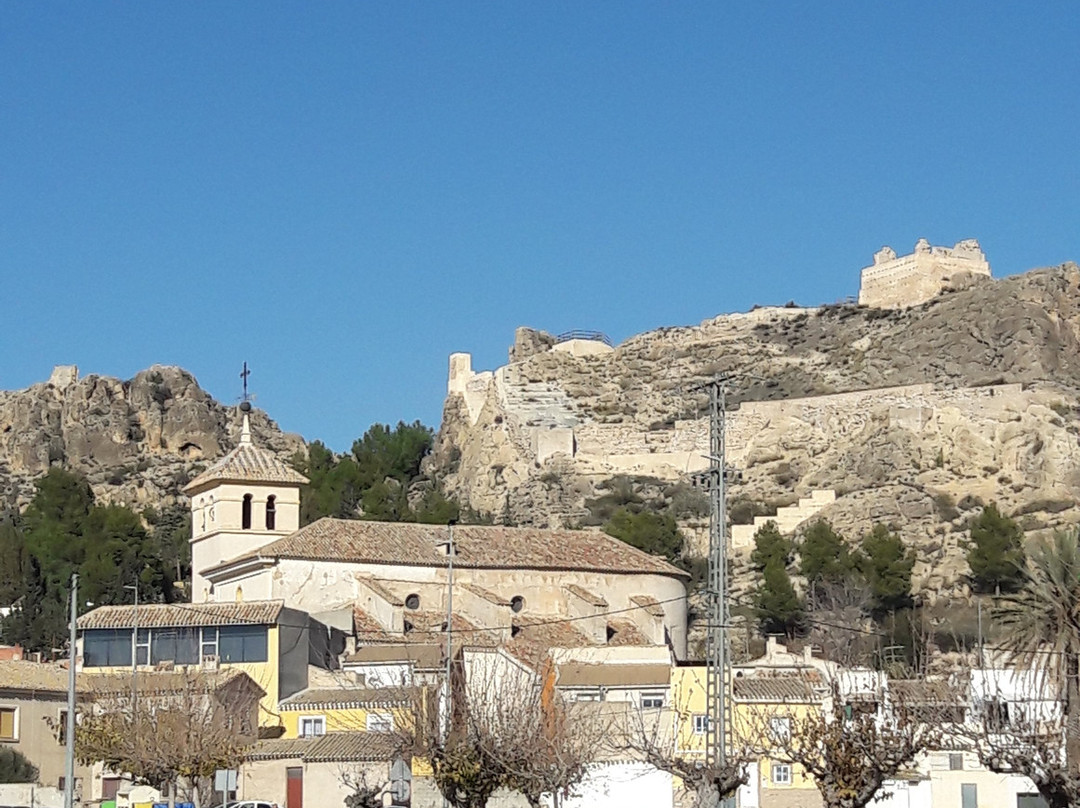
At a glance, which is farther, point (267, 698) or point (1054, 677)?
point (267, 698)

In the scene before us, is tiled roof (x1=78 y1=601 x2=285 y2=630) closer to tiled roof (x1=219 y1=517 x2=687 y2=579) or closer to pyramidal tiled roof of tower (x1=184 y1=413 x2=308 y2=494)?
tiled roof (x1=219 y1=517 x2=687 y2=579)

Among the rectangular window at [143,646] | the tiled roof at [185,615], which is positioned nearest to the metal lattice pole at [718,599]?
the tiled roof at [185,615]

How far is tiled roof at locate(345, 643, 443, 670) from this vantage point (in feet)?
189

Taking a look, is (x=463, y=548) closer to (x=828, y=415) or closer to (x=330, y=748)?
(x=330, y=748)

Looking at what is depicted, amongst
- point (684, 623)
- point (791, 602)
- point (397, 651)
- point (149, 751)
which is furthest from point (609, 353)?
point (149, 751)

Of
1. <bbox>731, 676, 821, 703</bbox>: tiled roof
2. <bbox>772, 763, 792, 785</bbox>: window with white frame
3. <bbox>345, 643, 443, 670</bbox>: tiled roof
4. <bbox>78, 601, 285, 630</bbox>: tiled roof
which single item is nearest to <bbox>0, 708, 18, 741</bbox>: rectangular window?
<bbox>78, 601, 285, 630</bbox>: tiled roof

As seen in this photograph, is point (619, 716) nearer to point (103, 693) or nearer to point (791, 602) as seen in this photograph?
point (103, 693)

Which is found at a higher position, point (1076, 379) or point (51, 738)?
point (1076, 379)

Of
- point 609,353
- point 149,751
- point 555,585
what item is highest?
point 609,353

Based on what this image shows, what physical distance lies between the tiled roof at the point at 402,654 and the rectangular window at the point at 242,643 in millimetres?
3446

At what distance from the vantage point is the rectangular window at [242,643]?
57281mm

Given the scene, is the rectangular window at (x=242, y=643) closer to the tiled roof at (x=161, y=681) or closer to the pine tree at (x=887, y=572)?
the tiled roof at (x=161, y=681)

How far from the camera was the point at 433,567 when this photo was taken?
67.1m

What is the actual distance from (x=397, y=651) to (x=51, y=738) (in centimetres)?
1063
